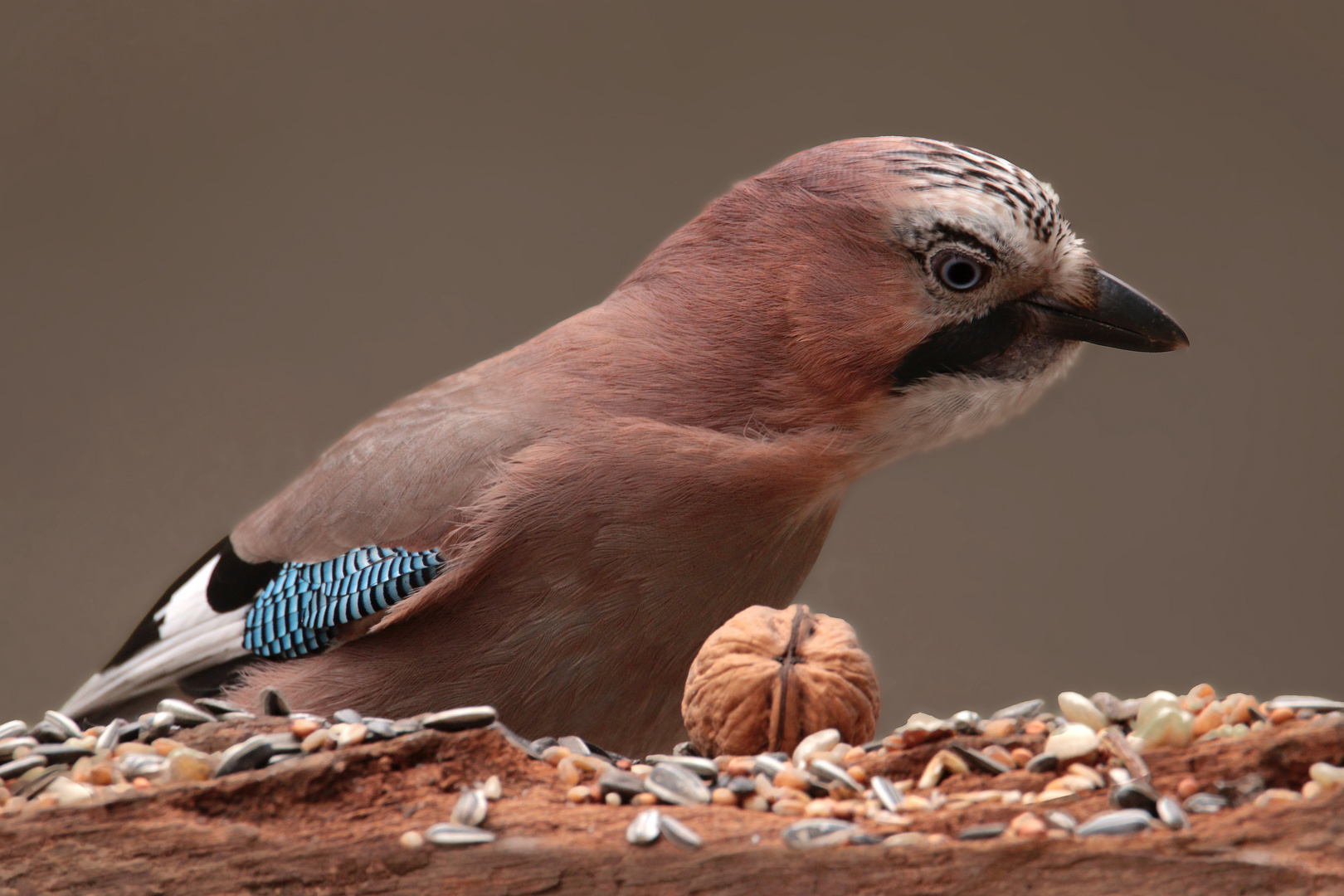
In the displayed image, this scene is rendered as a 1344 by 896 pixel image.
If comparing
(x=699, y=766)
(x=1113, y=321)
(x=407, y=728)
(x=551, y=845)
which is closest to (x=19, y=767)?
(x=407, y=728)

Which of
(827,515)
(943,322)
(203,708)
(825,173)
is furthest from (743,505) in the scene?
(203,708)

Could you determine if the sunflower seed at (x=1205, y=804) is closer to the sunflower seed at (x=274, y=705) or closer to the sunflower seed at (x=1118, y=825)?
the sunflower seed at (x=1118, y=825)

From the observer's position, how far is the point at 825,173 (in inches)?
67.3

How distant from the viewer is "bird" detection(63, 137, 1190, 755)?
5.21 feet

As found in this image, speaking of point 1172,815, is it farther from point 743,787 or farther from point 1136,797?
point 743,787

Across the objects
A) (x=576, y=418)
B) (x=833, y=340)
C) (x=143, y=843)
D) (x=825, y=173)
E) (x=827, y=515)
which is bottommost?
(x=143, y=843)

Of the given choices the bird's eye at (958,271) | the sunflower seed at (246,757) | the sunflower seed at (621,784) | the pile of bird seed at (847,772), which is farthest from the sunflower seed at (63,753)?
the bird's eye at (958,271)

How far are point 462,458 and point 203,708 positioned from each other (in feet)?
1.58

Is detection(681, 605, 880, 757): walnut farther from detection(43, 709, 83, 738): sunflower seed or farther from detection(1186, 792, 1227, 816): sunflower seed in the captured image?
detection(43, 709, 83, 738): sunflower seed

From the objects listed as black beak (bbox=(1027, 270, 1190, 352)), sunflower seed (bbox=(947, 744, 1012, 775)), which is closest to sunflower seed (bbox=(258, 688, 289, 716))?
sunflower seed (bbox=(947, 744, 1012, 775))

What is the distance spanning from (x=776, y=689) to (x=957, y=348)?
59 centimetres

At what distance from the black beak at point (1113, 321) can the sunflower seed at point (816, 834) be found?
0.89 metres

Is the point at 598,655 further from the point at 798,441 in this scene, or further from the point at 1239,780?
the point at 1239,780

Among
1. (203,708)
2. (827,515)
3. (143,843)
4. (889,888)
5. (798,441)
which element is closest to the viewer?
(889,888)
